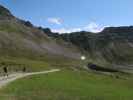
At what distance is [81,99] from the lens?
33875 mm

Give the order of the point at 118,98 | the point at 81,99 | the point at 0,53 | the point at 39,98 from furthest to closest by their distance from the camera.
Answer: the point at 0,53
the point at 118,98
the point at 81,99
the point at 39,98

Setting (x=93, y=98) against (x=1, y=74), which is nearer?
(x=93, y=98)

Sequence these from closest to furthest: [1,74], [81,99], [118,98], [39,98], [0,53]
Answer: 1. [39,98]
2. [81,99]
3. [118,98]
4. [1,74]
5. [0,53]

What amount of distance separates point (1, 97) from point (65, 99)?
7290 millimetres

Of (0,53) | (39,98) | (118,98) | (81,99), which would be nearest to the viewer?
(39,98)

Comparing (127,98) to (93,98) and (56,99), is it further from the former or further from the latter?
(56,99)

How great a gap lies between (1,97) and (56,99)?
19.6ft

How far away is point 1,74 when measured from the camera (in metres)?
61.1

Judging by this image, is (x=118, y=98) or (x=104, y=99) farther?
(x=118, y=98)

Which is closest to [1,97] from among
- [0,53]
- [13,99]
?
[13,99]

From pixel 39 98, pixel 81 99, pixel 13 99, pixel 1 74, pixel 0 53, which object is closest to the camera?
pixel 13 99

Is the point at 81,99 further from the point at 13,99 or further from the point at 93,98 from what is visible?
the point at 13,99

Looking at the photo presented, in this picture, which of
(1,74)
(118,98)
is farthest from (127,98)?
(1,74)

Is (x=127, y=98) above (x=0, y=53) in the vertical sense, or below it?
below
